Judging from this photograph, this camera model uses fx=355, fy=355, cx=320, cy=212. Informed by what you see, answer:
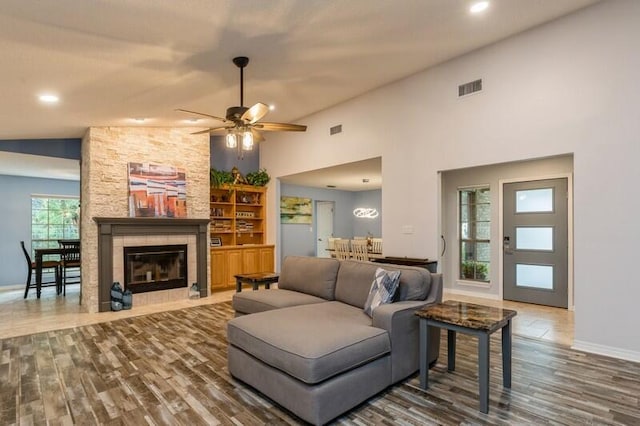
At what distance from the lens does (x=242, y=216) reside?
7.84 meters

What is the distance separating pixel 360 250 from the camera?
7.42 m

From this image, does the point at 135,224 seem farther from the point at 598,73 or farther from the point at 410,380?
the point at 598,73

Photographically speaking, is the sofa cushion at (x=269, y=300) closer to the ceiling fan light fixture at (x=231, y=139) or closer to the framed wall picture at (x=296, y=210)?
the ceiling fan light fixture at (x=231, y=139)

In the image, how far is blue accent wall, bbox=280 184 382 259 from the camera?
31.2ft

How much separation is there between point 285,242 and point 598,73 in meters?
7.29

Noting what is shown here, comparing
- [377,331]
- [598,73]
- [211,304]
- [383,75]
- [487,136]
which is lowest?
[211,304]

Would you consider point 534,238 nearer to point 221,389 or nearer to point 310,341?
point 310,341

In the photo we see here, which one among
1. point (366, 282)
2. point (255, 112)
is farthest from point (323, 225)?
point (255, 112)

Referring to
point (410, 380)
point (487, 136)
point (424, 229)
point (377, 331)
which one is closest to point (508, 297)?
point (424, 229)

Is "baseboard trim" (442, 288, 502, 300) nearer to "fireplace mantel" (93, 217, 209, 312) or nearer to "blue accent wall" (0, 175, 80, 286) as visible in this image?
"fireplace mantel" (93, 217, 209, 312)

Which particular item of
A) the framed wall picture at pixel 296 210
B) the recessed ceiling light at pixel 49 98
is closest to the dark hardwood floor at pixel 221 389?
the recessed ceiling light at pixel 49 98

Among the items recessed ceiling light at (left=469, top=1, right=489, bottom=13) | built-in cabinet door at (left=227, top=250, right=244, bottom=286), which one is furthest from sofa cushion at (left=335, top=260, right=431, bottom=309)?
built-in cabinet door at (left=227, top=250, right=244, bottom=286)

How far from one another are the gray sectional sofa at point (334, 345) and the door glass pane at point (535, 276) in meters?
3.30

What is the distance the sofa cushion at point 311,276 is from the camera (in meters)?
3.79
